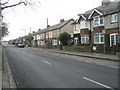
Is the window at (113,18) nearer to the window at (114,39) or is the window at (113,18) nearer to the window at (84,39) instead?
the window at (114,39)

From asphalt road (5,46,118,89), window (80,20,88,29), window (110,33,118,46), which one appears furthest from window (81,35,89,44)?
asphalt road (5,46,118,89)

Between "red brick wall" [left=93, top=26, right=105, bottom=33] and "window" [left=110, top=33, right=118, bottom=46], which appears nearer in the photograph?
"window" [left=110, top=33, right=118, bottom=46]

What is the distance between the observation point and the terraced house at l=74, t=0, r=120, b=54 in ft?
105

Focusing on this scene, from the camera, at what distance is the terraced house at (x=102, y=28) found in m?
32.0

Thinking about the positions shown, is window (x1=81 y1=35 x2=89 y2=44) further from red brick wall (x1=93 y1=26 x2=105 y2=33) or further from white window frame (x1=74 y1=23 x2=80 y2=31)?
white window frame (x1=74 y1=23 x2=80 y2=31)

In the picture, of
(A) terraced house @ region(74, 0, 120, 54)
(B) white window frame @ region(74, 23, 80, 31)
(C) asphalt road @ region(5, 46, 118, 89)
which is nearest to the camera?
(C) asphalt road @ region(5, 46, 118, 89)

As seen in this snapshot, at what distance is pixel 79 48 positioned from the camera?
130 ft

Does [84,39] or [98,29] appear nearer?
[98,29]

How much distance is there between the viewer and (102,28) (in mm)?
36250

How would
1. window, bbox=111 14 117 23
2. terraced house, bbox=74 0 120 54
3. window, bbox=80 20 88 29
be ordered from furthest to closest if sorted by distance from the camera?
window, bbox=80 20 88 29 → window, bbox=111 14 117 23 → terraced house, bbox=74 0 120 54

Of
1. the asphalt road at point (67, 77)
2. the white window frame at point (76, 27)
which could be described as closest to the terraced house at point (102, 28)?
the white window frame at point (76, 27)

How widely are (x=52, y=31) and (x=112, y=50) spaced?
4423 centimetres

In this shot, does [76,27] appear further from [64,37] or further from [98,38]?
[98,38]

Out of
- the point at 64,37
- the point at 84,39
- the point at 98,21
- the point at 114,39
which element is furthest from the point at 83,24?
the point at 114,39
